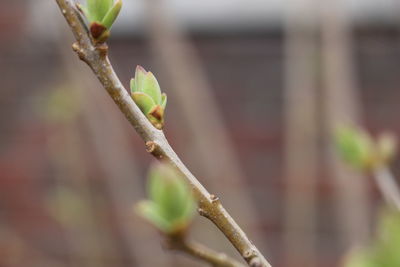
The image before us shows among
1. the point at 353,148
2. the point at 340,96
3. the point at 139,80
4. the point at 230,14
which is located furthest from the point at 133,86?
the point at 230,14

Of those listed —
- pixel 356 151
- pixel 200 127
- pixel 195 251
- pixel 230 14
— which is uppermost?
pixel 230 14

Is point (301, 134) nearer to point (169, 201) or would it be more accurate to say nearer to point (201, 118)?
point (201, 118)

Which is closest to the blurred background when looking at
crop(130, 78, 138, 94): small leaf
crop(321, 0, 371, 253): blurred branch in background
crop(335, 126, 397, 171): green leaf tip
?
crop(321, 0, 371, 253): blurred branch in background

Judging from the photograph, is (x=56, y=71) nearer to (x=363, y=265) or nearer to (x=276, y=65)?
(x=276, y=65)

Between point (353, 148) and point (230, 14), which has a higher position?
point (230, 14)

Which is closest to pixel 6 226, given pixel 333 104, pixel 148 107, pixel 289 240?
pixel 289 240

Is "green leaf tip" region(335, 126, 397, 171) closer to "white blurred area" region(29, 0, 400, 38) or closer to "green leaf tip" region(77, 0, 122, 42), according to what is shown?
"green leaf tip" region(77, 0, 122, 42)
